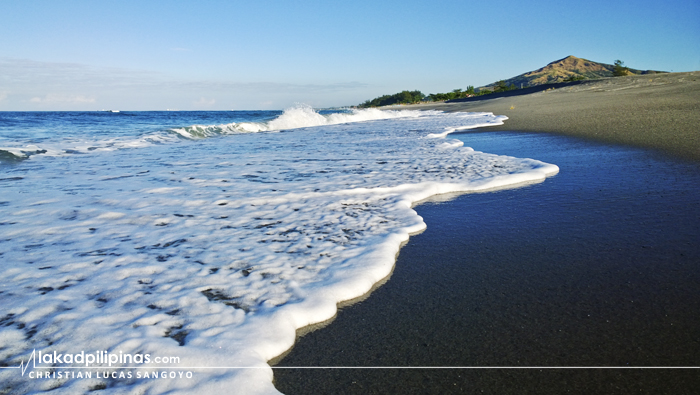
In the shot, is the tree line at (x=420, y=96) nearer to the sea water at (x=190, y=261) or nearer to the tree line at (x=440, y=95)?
the tree line at (x=440, y=95)

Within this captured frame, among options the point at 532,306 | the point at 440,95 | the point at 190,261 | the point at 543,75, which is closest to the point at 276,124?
the point at 190,261

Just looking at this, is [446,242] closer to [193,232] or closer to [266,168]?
[193,232]

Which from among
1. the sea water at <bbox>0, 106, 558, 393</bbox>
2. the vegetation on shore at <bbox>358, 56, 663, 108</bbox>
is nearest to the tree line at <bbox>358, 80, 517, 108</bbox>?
the vegetation on shore at <bbox>358, 56, 663, 108</bbox>

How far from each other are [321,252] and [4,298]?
5.61 ft

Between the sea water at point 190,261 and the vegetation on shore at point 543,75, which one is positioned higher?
the vegetation on shore at point 543,75

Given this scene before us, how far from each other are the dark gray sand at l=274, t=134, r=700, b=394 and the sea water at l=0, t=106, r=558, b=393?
0.75 feet

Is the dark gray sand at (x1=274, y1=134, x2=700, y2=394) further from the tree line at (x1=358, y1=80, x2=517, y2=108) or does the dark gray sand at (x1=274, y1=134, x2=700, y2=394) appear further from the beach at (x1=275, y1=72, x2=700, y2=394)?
the tree line at (x1=358, y1=80, x2=517, y2=108)

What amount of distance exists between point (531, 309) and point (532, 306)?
0.10 feet

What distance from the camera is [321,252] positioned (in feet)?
8.68

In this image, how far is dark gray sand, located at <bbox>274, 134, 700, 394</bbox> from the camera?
1456 mm

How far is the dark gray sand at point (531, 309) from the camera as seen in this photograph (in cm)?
146

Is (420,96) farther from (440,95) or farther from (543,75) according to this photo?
(543,75)

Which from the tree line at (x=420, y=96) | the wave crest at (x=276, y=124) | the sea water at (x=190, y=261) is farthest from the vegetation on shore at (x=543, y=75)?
the sea water at (x=190, y=261)

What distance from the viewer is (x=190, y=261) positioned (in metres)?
2.53
